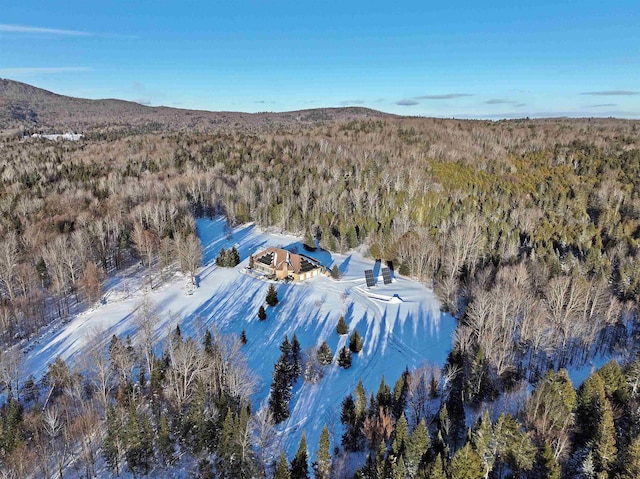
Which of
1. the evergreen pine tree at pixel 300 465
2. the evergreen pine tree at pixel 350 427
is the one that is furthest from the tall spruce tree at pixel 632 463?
the evergreen pine tree at pixel 300 465

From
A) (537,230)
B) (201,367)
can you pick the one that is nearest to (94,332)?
(201,367)

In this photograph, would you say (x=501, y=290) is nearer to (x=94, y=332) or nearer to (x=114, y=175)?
(x=94, y=332)

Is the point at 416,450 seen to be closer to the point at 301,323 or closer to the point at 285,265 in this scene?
the point at 301,323

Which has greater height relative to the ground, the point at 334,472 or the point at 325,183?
the point at 325,183

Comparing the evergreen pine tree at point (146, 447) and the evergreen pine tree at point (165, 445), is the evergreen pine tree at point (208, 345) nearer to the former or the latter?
the evergreen pine tree at point (165, 445)

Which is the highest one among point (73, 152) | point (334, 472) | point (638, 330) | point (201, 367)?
point (73, 152)

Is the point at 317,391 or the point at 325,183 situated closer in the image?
the point at 317,391

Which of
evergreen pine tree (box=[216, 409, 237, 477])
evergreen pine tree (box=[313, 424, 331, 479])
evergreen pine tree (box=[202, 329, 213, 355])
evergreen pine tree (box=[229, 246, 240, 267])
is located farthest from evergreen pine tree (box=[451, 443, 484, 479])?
evergreen pine tree (box=[229, 246, 240, 267])

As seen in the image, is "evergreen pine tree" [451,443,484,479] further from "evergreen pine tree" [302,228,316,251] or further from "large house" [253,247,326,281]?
"evergreen pine tree" [302,228,316,251]
